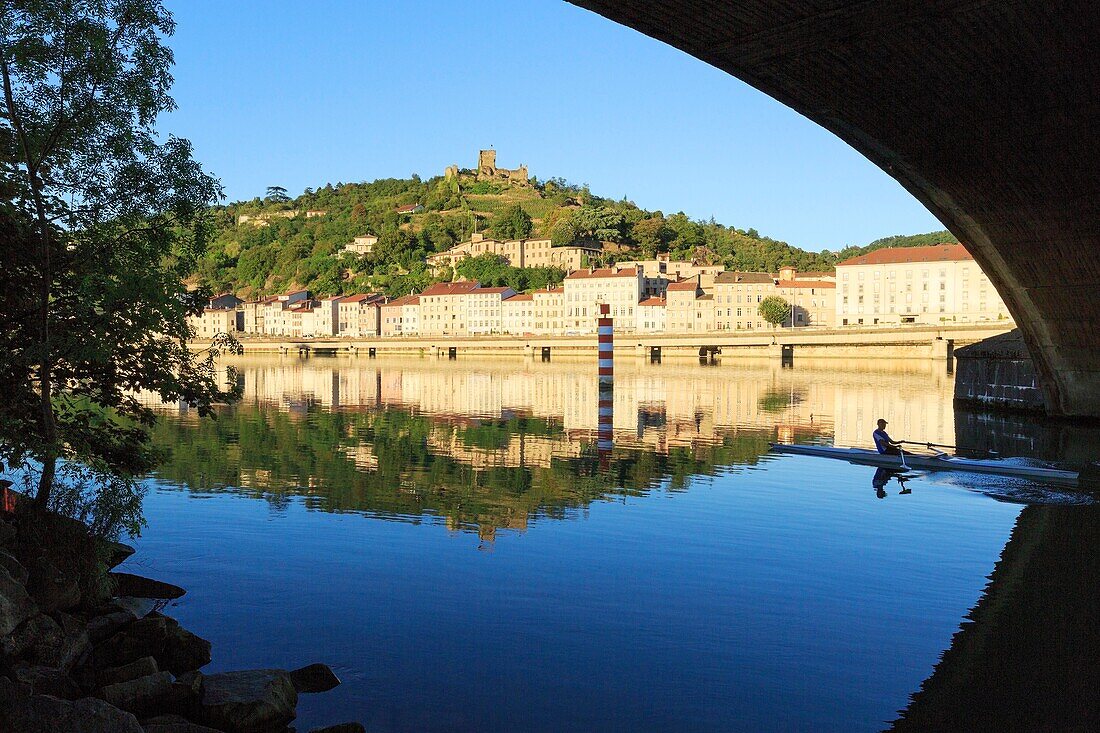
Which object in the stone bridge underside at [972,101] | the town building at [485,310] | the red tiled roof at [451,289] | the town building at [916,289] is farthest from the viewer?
the red tiled roof at [451,289]

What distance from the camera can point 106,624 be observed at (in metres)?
10.5

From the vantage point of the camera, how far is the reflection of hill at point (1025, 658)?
9242mm

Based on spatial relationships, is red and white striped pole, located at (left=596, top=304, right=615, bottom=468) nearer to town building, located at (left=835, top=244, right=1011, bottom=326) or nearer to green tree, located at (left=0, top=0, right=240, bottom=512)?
green tree, located at (left=0, top=0, right=240, bottom=512)

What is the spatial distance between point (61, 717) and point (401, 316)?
16769 centimetres

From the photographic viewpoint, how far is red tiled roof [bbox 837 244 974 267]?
12721 cm

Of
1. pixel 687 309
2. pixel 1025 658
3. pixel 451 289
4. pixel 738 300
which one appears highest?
pixel 451 289

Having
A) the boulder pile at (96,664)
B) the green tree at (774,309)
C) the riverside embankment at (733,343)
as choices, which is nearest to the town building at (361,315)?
the riverside embankment at (733,343)

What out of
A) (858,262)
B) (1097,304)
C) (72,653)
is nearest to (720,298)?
(858,262)

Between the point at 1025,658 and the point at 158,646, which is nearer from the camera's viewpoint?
the point at 158,646

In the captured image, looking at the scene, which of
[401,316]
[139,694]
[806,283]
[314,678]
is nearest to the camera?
[139,694]

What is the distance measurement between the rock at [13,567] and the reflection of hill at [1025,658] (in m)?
8.29

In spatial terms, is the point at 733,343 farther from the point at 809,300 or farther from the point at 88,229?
the point at 88,229

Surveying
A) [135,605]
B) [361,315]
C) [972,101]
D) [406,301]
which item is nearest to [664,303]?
[406,301]

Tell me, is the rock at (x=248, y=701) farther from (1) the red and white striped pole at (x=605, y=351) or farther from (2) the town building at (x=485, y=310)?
(2) the town building at (x=485, y=310)
